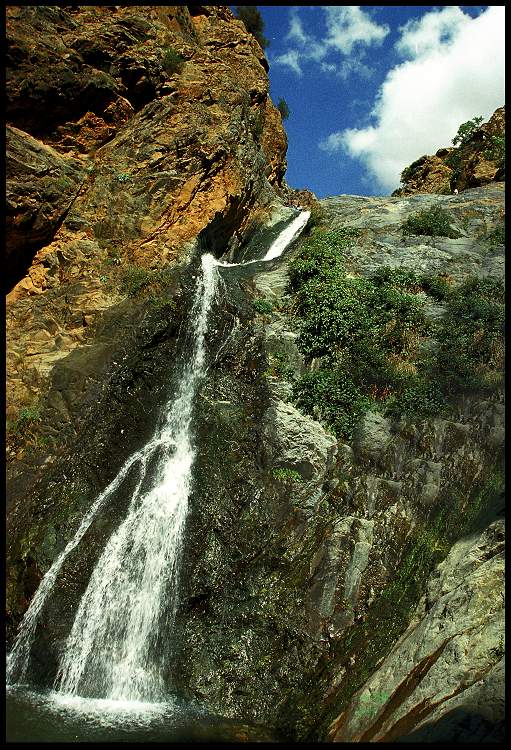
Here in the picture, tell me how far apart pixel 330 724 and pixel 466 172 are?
96.7 ft

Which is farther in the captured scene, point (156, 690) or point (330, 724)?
point (156, 690)

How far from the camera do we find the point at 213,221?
1866 cm

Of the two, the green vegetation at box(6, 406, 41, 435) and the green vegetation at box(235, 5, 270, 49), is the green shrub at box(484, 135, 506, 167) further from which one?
the green vegetation at box(6, 406, 41, 435)

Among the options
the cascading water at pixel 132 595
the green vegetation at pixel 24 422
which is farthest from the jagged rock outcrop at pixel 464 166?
the green vegetation at pixel 24 422

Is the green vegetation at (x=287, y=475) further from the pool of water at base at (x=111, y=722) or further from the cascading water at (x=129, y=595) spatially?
the pool of water at base at (x=111, y=722)

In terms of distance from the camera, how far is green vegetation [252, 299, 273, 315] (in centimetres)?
1588

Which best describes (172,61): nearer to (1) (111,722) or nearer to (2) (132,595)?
(2) (132,595)

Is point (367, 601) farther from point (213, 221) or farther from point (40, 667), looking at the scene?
point (213, 221)

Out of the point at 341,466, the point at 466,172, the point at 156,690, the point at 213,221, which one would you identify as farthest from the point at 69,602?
the point at 466,172

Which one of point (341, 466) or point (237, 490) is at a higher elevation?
point (341, 466)

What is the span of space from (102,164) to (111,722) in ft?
54.3

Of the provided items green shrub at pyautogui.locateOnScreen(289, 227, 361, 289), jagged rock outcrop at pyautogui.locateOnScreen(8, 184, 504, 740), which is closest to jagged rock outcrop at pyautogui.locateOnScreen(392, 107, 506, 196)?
green shrub at pyautogui.locateOnScreen(289, 227, 361, 289)

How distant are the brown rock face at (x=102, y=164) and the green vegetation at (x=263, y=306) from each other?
332 cm

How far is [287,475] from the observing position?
1152cm
